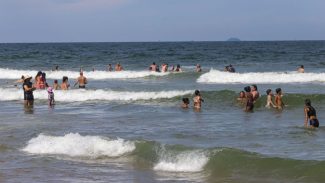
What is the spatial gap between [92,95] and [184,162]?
15.3 metres

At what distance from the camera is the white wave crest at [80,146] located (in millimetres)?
13000

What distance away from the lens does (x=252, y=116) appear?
18.8 m

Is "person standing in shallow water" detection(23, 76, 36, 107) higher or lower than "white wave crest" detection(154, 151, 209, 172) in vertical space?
higher

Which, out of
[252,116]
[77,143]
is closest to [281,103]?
[252,116]

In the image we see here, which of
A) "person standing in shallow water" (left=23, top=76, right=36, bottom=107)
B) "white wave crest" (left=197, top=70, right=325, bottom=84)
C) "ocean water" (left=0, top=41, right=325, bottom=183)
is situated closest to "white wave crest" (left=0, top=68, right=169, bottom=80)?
"white wave crest" (left=197, top=70, right=325, bottom=84)

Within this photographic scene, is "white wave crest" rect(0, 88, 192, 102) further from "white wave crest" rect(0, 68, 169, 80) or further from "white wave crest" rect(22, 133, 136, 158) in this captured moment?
"white wave crest" rect(0, 68, 169, 80)

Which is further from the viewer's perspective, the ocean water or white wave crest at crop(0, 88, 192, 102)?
white wave crest at crop(0, 88, 192, 102)

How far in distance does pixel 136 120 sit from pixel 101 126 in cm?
165

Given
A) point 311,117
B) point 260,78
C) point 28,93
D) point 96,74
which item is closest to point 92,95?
point 28,93

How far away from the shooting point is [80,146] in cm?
1347

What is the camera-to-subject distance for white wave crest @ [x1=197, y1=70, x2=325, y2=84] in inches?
1311

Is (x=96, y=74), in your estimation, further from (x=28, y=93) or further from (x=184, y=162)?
(x=184, y=162)

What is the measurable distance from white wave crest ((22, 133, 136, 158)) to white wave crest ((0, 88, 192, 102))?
444 inches

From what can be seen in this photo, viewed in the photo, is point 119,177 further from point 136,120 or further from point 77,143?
point 136,120
